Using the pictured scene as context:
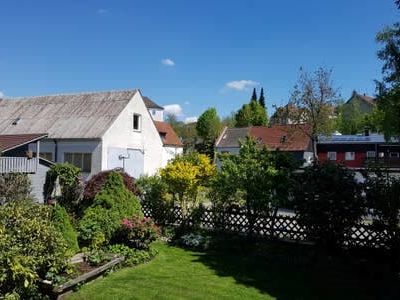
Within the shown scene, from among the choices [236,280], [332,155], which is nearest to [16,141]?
[236,280]

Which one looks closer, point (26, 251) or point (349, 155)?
point (26, 251)

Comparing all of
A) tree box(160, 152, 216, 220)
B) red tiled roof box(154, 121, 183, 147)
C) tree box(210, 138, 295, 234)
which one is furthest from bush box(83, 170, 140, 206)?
red tiled roof box(154, 121, 183, 147)

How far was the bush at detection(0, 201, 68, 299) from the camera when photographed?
→ 7688 mm

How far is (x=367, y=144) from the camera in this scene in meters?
48.0

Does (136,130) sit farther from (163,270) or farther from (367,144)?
(367,144)

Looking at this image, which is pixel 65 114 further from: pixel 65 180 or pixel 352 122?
pixel 352 122

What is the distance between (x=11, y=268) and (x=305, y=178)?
7.80 meters

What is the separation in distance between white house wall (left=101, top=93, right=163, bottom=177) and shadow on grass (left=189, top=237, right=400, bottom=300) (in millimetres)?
18781

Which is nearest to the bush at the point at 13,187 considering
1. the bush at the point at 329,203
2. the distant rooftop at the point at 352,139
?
the bush at the point at 329,203

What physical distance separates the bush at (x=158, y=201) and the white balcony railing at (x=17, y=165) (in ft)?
31.1

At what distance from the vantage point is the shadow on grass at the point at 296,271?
359 inches

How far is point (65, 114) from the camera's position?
111 feet

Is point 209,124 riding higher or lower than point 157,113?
lower

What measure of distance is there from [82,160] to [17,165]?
7855 mm
